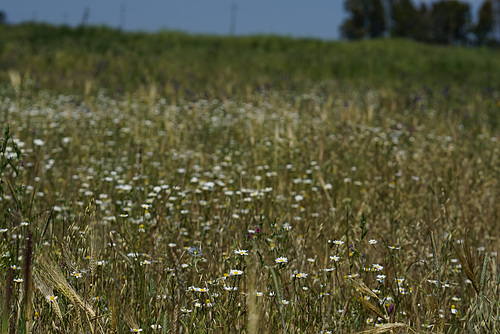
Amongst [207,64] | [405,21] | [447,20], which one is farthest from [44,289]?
[447,20]

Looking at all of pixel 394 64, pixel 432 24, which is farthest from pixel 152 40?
pixel 432 24

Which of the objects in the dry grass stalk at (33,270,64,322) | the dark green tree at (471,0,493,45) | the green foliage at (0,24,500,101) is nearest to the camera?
the dry grass stalk at (33,270,64,322)

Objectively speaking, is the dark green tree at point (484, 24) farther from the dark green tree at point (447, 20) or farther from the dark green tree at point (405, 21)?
the dark green tree at point (405, 21)

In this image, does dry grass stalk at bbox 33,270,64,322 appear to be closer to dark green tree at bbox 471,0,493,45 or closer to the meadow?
the meadow

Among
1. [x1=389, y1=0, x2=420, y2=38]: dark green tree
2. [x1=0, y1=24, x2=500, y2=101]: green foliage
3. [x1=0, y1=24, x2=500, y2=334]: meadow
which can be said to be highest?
[x1=389, y1=0, x2=420, y2=38]: dark green tree

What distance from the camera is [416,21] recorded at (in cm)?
6412

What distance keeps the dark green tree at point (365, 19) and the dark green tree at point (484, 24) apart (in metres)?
13.6

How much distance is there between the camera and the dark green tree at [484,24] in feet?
214

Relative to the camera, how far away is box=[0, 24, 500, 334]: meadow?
1.88 meters

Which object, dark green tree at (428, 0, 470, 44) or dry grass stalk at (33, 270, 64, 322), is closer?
dry grass stalk at (33, 270, 64, 322)

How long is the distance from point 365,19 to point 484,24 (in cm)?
1690

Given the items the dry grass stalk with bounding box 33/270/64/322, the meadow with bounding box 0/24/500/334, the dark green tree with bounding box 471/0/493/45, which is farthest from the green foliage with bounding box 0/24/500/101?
the dark green tree with bounding box 471/0/493/45

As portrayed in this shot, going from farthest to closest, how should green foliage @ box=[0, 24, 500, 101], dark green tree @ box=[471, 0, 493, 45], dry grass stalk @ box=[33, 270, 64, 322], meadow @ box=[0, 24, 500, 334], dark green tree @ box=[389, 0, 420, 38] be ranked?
1. dark green tree @ box=[471, 0, 493, 45]
2. dark green tree @ box=[389, 0, 420, 38]
3. green foliage @ box=[0, 24, 500, 101]
4. meadow @ box=[0, 24, 500, 334]
5. dry grass stalk @ box=[33, 270, 64, 322]

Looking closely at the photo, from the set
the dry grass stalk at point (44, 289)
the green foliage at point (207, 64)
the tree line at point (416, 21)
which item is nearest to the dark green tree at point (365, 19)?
the tree line at point (416, 21)
